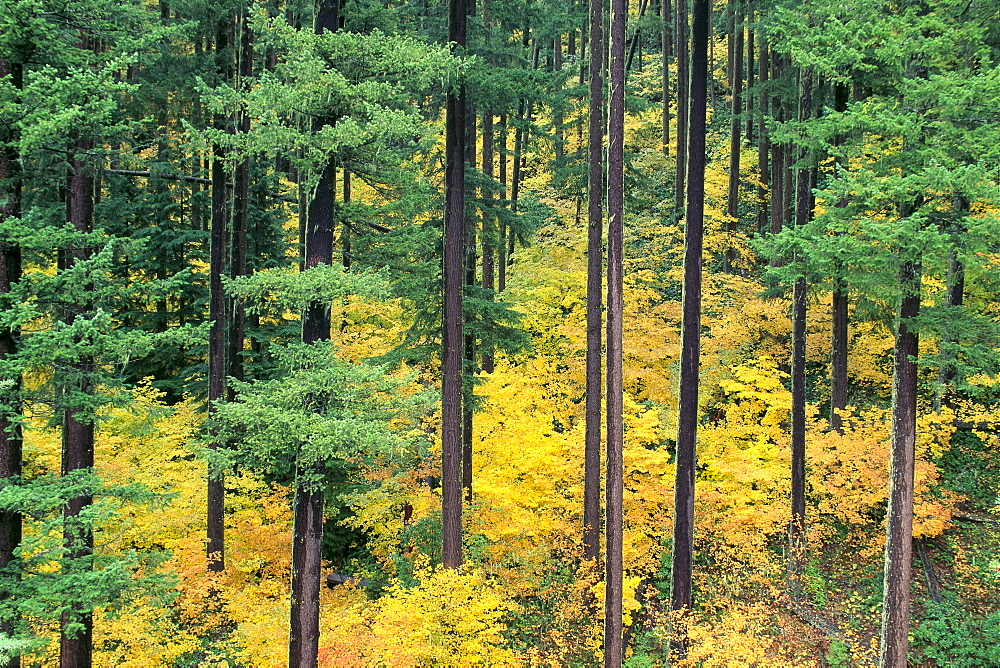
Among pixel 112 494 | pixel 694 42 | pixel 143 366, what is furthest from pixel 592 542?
pixel 143 366

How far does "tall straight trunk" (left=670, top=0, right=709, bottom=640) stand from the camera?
12.4 metres

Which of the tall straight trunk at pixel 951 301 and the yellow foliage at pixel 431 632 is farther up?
the tall straight trunk at pixel 951 301

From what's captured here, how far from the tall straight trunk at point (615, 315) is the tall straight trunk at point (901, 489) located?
4.40 metres

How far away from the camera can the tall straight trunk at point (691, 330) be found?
12.4 metres

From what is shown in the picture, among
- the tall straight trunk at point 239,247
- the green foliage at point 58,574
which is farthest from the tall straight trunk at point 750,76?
the green foliage at point 58,574

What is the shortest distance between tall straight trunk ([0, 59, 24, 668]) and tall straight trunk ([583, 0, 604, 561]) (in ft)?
33.0

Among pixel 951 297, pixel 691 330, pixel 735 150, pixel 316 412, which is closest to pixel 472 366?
pixel 691 330

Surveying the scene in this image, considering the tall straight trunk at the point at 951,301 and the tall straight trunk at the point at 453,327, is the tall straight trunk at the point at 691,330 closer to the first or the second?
the tall straight trunk at the point at 951,301

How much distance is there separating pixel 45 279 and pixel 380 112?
4.71 metres

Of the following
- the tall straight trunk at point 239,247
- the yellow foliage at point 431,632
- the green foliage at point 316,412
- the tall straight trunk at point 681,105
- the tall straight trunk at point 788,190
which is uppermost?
the tall straight trunk at point 681,105

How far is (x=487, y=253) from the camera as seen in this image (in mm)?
17641

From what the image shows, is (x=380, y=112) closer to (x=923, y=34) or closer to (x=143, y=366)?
(x=923, y=34)

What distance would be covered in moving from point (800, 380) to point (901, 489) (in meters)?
4.72

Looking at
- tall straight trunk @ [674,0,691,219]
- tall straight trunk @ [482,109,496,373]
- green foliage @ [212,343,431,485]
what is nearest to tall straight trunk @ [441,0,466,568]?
tall straight trunk @ [482,109,496,373]
